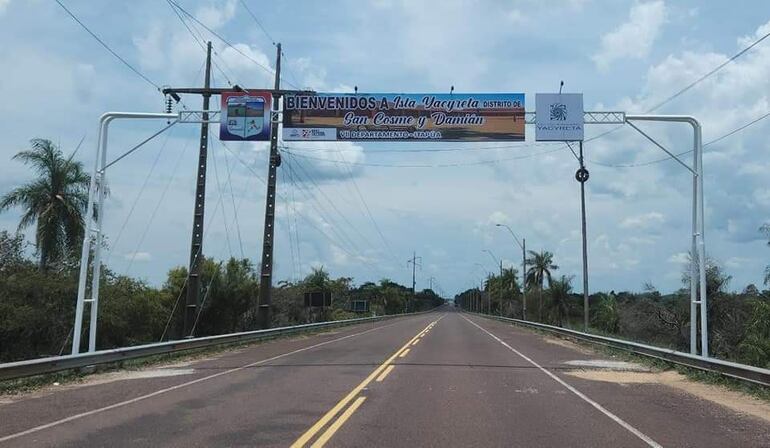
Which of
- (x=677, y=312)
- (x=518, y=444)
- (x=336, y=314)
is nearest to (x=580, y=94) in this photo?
(x=518, y=444)

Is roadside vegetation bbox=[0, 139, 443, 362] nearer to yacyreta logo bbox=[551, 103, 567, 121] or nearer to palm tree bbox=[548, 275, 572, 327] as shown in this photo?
yacyreta logo bbox=[551, 103, 567, 121]

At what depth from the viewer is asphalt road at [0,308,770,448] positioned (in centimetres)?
859

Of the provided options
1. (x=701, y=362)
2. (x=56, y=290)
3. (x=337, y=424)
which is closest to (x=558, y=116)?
(x=701, y=362)

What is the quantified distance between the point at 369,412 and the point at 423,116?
12.0 meters

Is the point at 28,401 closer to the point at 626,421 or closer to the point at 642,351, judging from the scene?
Result: the point at 626,421

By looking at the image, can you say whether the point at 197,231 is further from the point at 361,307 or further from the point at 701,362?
the point at 361,307

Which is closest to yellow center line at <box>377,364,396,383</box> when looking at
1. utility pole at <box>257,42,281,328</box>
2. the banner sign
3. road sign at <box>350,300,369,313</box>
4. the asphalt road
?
the asphalt road

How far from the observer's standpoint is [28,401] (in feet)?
40.3

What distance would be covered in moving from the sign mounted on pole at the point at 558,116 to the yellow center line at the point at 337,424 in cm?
1155

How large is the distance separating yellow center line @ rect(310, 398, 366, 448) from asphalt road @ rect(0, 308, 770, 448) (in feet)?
0.05

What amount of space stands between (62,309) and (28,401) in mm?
20520

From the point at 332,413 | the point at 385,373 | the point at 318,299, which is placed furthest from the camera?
the point at 318,299

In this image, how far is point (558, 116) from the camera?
66.9 feet

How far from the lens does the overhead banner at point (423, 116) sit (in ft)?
67.4
